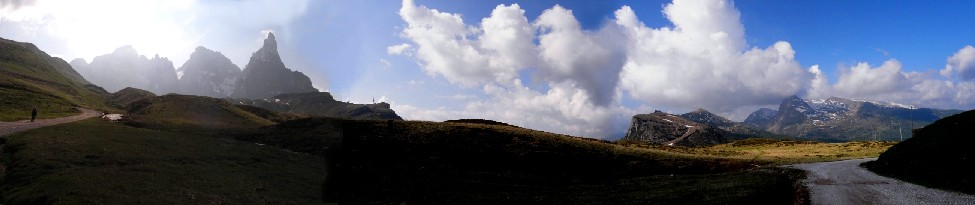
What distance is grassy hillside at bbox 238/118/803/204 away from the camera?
4281 cm

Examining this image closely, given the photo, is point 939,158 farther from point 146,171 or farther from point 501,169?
point 146,171

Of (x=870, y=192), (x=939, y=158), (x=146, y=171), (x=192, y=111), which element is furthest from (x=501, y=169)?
(x=192, y=111)

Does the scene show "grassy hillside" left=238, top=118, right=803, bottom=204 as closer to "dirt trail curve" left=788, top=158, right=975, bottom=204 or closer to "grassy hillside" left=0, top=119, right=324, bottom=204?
"dirt trail curve" left=788, top=158, right=975, bottom=204

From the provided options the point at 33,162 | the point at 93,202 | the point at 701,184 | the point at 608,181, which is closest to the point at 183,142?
the point at 33,162

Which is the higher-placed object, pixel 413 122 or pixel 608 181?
pixel 413 122

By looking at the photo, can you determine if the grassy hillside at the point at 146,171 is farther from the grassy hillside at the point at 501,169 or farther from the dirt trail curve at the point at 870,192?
the dirt trail curve at the point at 870,192

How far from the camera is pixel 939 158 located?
4403cm

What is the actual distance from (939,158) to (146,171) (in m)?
71.6

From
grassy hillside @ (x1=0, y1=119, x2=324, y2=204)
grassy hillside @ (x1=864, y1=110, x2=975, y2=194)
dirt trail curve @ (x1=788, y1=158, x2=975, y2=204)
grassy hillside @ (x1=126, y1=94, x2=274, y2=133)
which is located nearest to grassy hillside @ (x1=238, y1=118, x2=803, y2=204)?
dirt trail curve @ (x1=788, y1=158, x2=975, y2=204)

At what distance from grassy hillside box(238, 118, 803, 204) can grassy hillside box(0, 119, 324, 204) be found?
20.3ft

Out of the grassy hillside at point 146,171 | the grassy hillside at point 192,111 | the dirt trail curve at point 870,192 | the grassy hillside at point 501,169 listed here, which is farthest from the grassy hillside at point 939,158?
the grassy hillside at point 192,111

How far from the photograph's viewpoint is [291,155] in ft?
215

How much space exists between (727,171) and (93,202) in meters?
61.2

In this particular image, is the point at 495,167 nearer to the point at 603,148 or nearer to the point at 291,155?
the point at 603,148
